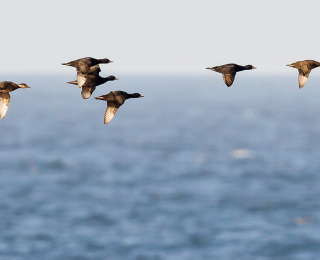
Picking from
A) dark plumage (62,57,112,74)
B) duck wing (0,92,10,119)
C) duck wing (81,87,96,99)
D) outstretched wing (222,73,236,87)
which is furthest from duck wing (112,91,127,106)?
duck wing (0,92,10,119)

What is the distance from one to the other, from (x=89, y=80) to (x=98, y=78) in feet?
0.65

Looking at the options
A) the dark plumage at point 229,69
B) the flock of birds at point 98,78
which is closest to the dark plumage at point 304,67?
the flock of birds at point 98,78

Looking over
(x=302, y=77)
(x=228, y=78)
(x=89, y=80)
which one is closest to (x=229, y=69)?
(x=228, y=78)

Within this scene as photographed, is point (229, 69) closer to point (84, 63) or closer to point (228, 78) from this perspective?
point (228, 78)

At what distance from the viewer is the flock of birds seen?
8.02m

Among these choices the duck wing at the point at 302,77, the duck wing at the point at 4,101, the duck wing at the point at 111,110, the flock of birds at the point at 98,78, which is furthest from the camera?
the duck wing at the point at 111,110

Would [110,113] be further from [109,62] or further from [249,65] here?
[249,65]

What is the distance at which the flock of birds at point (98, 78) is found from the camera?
26.3ft

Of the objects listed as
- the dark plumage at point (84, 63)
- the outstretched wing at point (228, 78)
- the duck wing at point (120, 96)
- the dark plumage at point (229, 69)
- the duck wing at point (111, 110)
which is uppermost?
the dark plumage at point (84, 63)

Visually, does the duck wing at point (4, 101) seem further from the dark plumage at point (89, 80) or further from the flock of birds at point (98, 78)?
the dark plumage at point (89, 80)

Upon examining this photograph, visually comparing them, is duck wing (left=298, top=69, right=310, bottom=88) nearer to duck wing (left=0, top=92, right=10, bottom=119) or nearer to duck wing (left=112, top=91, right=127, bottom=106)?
duck wing (left=112, top=91, right=127, bottom=106)

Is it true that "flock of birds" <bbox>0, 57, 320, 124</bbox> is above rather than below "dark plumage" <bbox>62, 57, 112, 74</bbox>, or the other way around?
below

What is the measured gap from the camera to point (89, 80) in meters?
8.30

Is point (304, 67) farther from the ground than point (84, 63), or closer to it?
closer to it
